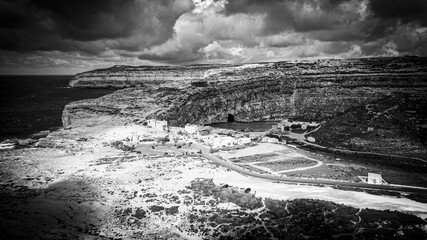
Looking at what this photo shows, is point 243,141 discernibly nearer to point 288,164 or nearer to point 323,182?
point 288,164

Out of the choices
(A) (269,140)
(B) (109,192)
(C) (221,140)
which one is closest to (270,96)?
(A) (269,140)

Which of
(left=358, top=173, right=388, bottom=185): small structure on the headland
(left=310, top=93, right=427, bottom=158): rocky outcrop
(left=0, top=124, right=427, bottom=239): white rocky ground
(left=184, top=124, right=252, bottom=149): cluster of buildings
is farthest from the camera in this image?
(left=184, top=124, right=252, bottom=149): cluster of buildings

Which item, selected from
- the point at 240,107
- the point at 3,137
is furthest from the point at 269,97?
the point at 3,137

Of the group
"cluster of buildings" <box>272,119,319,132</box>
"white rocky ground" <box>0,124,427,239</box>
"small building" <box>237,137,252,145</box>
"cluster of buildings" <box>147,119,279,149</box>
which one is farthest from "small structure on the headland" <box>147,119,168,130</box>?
"cluster of buildings" <box>272,119,319,132</box>

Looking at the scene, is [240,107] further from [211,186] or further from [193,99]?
[211,186]

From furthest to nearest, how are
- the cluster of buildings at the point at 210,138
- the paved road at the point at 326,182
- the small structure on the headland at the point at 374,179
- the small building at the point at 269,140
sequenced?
the small building at the point at 269,140 → the cluster of buildings at the point at 210,138 → the small structure on the headland at the point at 374,179 → the paved road at the point at 326,182

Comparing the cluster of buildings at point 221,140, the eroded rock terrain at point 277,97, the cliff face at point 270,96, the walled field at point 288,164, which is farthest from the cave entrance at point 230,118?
the walled field at point 288,164

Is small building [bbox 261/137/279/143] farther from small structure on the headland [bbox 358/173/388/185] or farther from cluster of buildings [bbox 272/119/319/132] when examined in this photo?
small structure on the headland [bbox 358/173/388/185]

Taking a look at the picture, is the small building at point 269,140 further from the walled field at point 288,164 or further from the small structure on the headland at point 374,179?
the small structure on the headland at point 374,179
